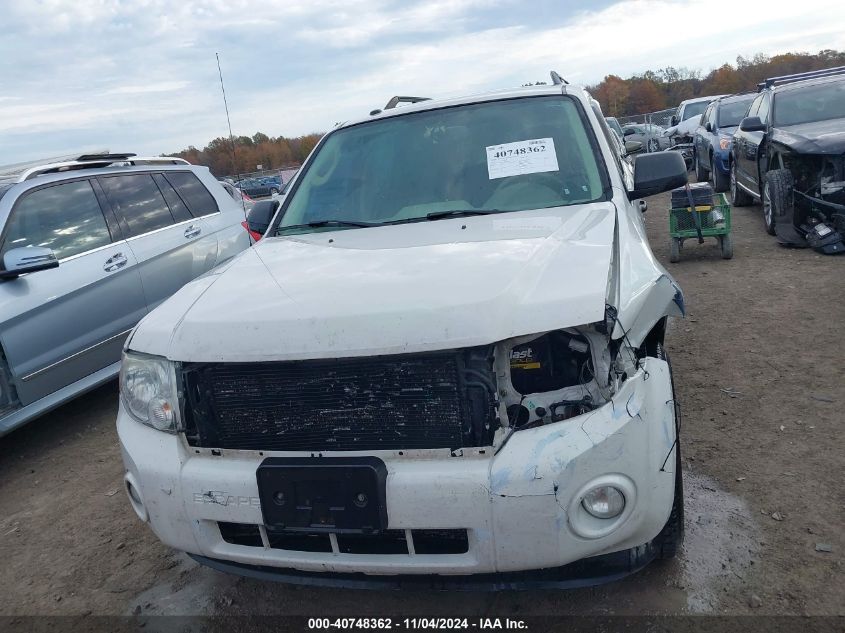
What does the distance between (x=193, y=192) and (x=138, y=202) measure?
739 mm

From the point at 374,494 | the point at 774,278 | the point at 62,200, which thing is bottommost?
the point at 774,278

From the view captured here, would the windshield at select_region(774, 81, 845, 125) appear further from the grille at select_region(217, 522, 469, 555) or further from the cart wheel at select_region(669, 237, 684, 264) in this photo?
the grille at select_region(217, 522, 469, 555)

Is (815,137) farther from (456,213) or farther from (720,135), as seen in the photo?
(456,213)

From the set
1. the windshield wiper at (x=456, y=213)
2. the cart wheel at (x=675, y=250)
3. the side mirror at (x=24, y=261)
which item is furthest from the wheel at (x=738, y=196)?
the side mirror at (x=24, y=261)

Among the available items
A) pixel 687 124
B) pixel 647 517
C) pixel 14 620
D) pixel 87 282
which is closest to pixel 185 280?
pixel 87 282

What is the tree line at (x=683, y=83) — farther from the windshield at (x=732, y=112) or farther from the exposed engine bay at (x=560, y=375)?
the exposed engine bay at (x=560, y=375)

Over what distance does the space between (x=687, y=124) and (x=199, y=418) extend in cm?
1762

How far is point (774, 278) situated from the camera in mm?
6324

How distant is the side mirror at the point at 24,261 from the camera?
13.7ft

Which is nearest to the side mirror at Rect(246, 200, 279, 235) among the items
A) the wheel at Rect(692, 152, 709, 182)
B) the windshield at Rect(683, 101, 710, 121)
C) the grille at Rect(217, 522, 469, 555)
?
the grille at Rect(217, 522, 469, 555)

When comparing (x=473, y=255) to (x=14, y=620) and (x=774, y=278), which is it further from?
(x=774, y=278)

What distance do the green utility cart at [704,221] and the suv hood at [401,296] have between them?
470 centimetres

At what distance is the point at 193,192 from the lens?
631 centimetres

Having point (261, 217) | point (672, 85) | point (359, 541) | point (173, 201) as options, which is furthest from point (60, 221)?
point (672, 85)
